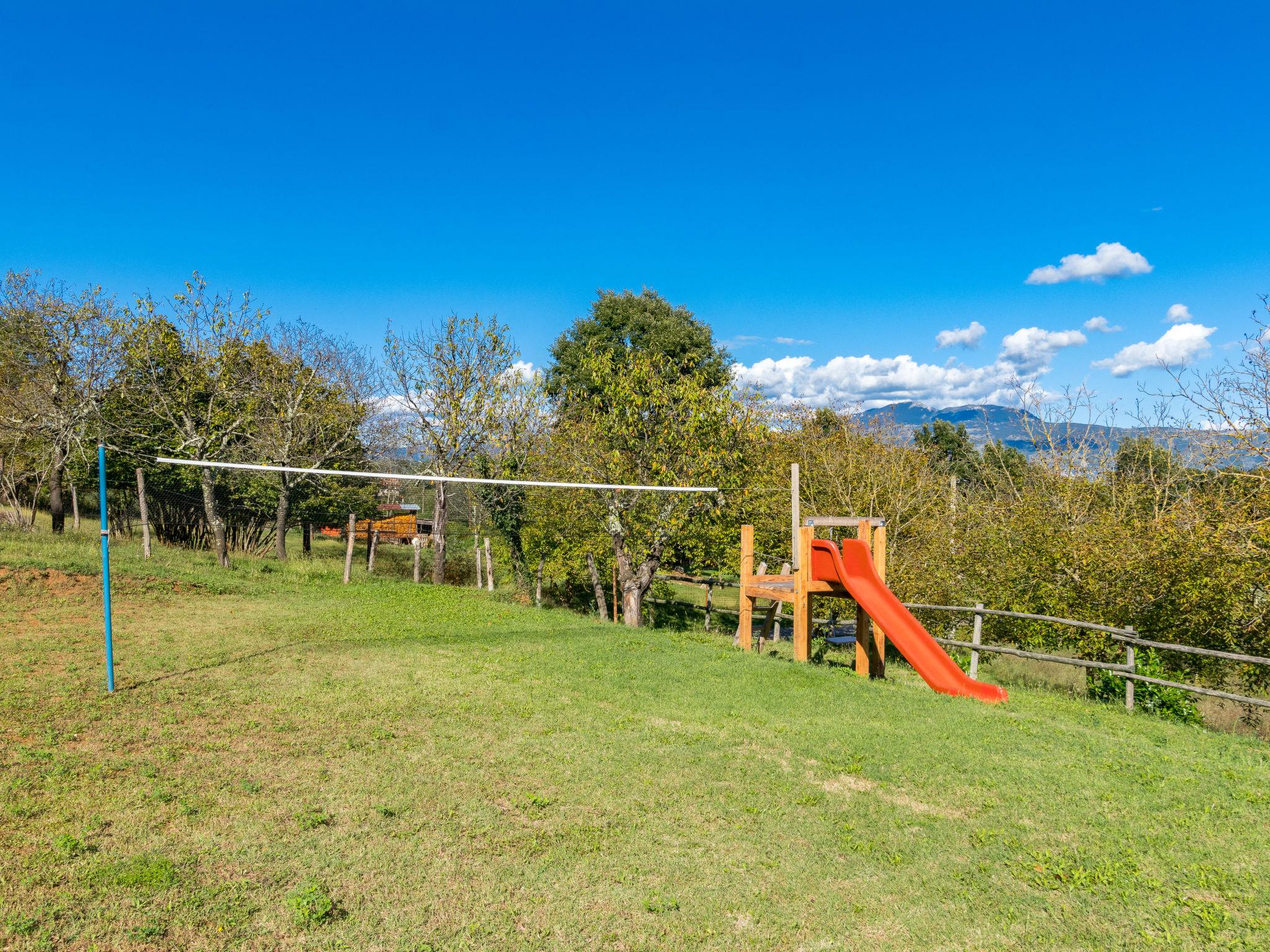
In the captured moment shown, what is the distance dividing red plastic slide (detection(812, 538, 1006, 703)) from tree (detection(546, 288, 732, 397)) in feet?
68.6

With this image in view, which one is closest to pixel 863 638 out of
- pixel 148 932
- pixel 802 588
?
pixel 802 588

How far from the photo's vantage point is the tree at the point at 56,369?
19.6m

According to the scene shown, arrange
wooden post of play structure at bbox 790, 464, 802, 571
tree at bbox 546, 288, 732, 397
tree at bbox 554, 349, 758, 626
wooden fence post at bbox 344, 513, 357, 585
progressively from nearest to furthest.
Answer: wooden post of play structure at bbox 790, 464, 802, 571 < tree at bbox 554, 349, 758, 626 < wooden fence post at bbox 344, 513, 357, 585 < tree at bbox 546, 288, 732, 397

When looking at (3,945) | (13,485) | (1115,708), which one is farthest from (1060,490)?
(13,485)

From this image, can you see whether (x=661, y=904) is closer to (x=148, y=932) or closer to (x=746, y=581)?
(x=148, y=932)

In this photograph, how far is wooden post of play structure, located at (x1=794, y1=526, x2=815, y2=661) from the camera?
1228cm

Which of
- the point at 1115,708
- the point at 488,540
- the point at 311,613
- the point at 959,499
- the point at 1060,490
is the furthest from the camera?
the point at 488,540

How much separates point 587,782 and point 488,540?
16058 mm

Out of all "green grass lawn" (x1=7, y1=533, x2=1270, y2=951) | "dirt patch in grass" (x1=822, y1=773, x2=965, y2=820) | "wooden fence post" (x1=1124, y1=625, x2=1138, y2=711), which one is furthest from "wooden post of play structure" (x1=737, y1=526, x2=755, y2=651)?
"dirt patch in grass" (x1=822, y1=773, x2=965, y2=820)

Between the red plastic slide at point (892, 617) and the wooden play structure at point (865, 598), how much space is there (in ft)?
0.04

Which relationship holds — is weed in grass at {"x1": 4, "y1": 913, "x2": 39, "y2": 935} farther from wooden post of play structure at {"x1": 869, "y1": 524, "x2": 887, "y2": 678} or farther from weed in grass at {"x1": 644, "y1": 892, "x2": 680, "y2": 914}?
wooden post of play structure at {"x1": 869, "y1": 524, "x2": 887, "y2": 678}

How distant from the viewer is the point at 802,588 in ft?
40.4

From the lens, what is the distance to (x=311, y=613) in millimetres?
14461

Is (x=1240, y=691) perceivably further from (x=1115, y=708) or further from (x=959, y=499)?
(x=959, y=499)
